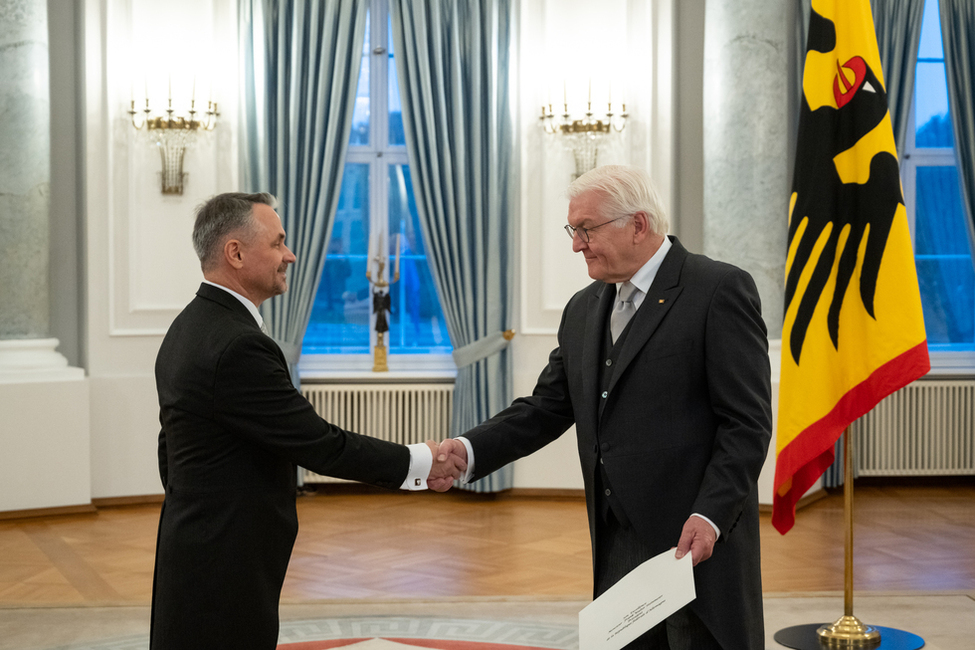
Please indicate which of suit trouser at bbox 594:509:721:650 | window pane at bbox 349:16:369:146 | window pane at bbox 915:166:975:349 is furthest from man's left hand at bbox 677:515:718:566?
window pane at bbox 915:166:975:349

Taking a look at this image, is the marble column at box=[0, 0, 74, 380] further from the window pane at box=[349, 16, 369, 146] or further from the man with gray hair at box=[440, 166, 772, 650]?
the man with gray hair at box=[440, 166, 772, 650]

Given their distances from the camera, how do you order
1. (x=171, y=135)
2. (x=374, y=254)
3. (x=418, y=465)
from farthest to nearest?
(x=374, y=254)
(x=171, y=135)
(x=418, y=465)

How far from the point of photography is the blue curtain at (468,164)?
6.60m

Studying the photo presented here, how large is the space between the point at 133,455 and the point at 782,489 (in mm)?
4364

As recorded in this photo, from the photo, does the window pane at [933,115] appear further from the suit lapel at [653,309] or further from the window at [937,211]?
the suit lapel at [653,309]

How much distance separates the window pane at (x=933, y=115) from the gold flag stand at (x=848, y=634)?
169 inches

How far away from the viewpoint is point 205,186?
6.50 m

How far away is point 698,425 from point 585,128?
4.65 m

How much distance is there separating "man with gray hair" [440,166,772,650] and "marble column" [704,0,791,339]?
4063 mm

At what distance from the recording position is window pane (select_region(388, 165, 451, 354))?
711 centimetres

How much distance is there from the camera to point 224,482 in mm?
2162

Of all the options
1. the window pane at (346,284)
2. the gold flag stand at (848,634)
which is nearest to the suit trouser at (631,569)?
the gold flag stand at (848,634)

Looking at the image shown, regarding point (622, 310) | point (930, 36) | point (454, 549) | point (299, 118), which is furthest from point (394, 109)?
point (622, 310)

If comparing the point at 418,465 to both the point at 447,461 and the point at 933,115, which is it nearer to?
the point at 447,461
